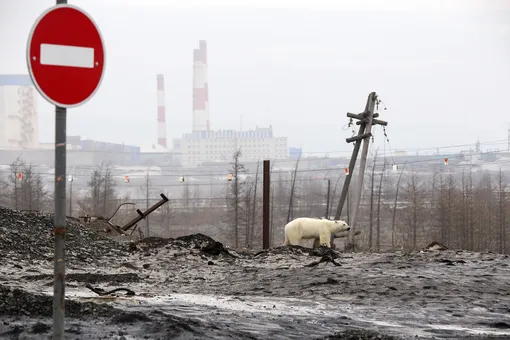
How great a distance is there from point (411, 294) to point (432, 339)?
4.02 metres

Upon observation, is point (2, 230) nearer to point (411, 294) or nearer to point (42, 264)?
point (42, 264)

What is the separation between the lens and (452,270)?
15414 mm

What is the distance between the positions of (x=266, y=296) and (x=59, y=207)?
7.41 meters

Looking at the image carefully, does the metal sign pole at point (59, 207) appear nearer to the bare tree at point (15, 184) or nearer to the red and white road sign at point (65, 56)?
the red and white road sign at point (65, 56)

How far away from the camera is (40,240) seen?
58.9 ft

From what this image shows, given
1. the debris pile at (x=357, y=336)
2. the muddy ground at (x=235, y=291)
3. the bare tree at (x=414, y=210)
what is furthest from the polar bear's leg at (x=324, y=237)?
the bare tree at (x=414, y=210)

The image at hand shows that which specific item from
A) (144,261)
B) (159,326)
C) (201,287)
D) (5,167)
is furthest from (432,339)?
(5,167)

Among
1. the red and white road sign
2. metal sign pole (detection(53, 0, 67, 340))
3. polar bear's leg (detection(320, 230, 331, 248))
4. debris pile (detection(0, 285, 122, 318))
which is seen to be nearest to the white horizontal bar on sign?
the red and white road sign

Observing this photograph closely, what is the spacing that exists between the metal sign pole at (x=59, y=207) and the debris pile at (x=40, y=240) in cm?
1073

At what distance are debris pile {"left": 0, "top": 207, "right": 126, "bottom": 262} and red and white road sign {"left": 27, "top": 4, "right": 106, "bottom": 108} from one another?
11.0m

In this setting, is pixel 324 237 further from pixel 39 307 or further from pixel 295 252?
pixel 39 307

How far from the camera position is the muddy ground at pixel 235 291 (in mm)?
8531

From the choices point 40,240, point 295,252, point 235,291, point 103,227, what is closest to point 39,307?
point 235,291

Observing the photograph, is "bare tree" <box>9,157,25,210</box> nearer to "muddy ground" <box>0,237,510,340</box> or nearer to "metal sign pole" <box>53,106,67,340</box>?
"muddy ground" <box>0,237,510,340</box>
